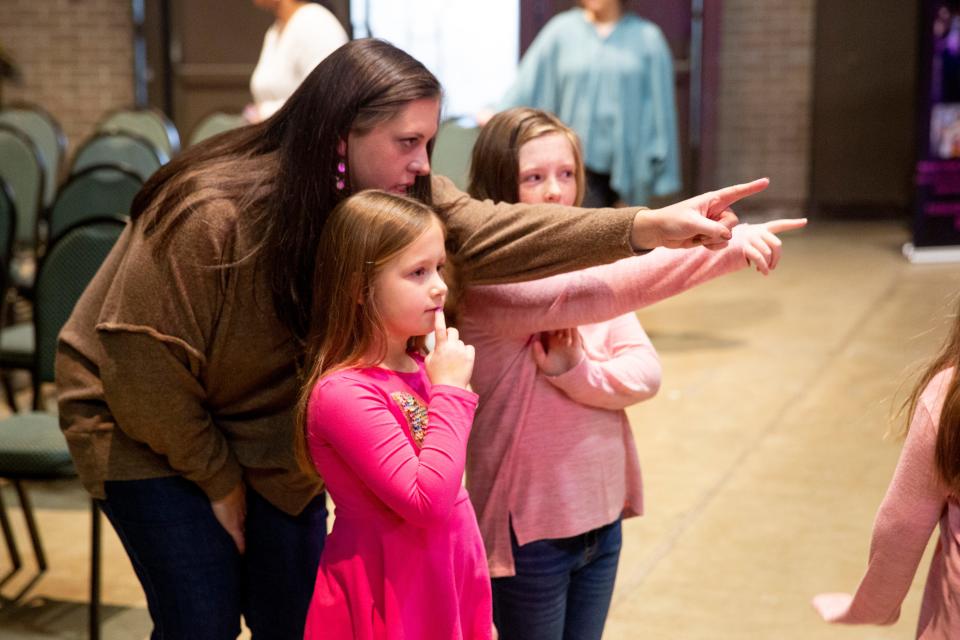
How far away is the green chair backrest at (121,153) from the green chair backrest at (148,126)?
21.9 inches

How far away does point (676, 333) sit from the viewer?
5.99 metres

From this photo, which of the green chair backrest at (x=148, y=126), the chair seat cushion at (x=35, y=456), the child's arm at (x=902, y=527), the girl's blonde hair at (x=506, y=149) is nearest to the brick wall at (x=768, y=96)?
the green chair backrest at (x=148, y=126)

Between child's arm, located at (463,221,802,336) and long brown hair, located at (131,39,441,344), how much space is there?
0.23m

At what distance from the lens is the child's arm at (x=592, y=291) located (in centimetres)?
188

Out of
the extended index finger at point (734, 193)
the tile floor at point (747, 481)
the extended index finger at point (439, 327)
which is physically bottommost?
the tile floor at point (747, 481)

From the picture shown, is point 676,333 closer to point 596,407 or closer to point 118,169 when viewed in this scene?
point 118,169

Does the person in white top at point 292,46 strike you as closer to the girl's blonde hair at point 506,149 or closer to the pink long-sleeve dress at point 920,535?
the girl's blonde hair at point 506,149

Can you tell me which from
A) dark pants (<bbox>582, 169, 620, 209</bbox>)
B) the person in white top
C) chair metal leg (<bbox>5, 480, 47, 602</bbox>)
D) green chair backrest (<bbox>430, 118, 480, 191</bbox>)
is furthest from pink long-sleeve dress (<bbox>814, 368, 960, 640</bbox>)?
green chair backrest (<bbox>430, 118, 480, 191</bbox>)

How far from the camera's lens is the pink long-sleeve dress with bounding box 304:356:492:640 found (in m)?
1.62

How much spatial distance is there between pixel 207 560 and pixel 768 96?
795 cm

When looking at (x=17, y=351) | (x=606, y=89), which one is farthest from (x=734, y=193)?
(x=606, y=89)

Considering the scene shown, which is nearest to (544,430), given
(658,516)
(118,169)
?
(658,516)

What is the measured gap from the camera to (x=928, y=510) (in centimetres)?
169

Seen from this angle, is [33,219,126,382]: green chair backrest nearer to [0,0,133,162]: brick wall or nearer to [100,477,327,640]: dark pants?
[100,477,327,640]: dark pants
